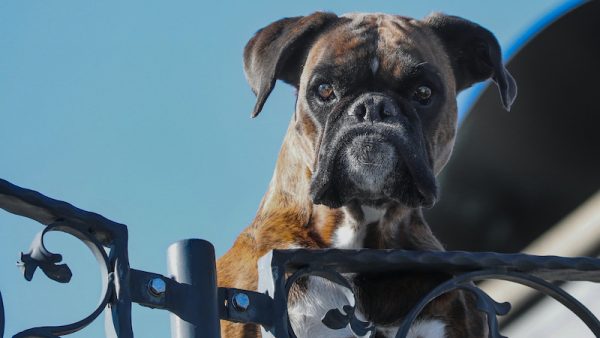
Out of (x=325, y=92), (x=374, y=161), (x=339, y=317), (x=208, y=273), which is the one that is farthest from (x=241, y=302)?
(x=325, y=92)

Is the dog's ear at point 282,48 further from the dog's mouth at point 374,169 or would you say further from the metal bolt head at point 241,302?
the metal bolt head at point 241,302

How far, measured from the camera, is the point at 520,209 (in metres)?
8.87

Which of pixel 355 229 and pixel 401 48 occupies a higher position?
pixel 401 48

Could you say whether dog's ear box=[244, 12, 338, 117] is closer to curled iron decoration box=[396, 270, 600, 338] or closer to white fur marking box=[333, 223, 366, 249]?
white fur marking box=[333, 223, 366, 249]

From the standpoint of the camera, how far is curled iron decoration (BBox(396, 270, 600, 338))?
2867 millimetres

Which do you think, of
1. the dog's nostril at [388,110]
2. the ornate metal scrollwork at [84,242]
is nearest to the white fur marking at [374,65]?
the dog's nostril at [388,110]

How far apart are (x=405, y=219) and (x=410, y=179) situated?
422 mm

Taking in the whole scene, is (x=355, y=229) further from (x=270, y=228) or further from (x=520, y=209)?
(x=520, y=209)

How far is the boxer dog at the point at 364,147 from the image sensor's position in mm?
4090

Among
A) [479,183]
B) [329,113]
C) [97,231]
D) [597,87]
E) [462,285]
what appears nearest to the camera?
[97,231]

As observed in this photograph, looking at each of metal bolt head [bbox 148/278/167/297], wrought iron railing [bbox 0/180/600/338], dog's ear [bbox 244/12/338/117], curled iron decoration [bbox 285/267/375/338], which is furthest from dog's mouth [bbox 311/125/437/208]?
metal bolt head [bbox 148/278/167/297]

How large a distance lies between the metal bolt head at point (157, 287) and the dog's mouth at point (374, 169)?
1.53 metres

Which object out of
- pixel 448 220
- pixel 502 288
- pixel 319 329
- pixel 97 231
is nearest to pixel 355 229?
pixel 319 329

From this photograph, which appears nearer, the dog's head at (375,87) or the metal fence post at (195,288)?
the metal fence post at (195,288)
